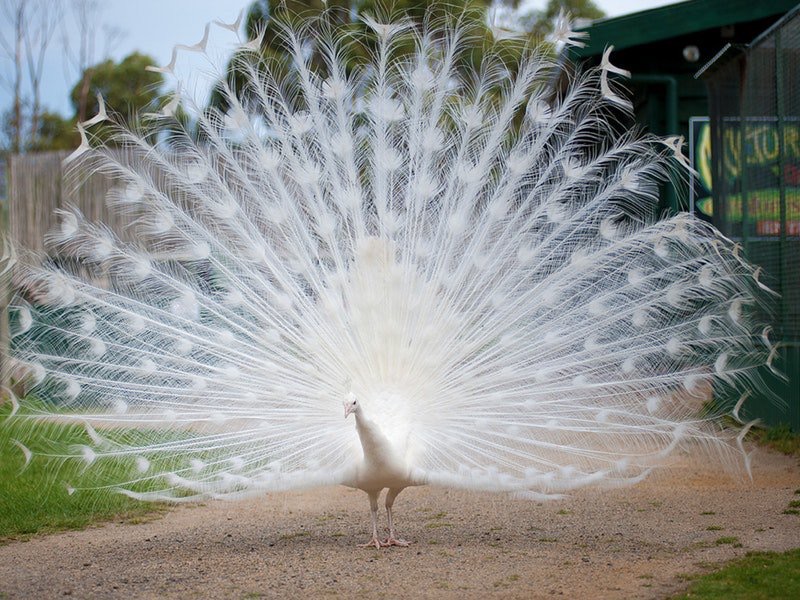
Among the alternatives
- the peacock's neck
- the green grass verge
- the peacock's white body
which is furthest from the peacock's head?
the green grass verge

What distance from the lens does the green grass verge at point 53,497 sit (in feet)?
20.9

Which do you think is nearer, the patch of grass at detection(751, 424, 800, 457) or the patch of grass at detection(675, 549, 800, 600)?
the patch of grass at detection(675, 549, 800, 600)

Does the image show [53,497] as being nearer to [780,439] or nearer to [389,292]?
[389,292]

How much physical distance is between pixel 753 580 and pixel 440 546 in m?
2.01

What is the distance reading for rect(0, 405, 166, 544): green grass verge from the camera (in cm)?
636

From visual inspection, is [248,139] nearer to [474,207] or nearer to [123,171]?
[123,171]

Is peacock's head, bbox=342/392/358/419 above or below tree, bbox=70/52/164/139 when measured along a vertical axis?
below

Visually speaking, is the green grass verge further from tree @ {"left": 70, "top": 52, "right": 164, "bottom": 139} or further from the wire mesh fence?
tree @ {"left": 70, "top": 52, "right": 164, "bottom": 139}

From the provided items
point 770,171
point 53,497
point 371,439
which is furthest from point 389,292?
point 770,171

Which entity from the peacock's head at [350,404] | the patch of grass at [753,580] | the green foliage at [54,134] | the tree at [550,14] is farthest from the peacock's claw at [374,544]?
the green foliage at [54,134]

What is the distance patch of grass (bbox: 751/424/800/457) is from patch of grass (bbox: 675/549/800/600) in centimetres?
375

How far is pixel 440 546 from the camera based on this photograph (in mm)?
6344

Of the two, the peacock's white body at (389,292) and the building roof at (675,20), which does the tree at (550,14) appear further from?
the peacock's white body at (389,292)

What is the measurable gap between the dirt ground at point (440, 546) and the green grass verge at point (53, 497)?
304 mm
